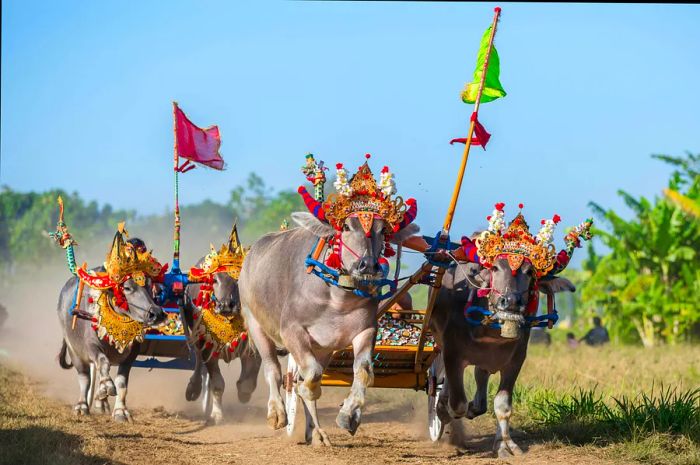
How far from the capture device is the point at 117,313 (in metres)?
11.3

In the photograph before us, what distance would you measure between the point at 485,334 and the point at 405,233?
141cm

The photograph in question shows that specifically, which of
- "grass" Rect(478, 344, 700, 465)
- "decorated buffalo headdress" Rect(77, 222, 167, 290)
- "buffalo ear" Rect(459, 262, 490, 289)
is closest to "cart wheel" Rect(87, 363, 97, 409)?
"decorated buffalo headdress" Rect(77, 222, 167, 290)

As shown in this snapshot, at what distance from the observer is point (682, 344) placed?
23109 millimetres

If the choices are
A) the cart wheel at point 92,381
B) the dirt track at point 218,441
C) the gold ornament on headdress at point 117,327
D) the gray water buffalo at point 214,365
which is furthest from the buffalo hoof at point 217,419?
the cart wheel at point 92,381

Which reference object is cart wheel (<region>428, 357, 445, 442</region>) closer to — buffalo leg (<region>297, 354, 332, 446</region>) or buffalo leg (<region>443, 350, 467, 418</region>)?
buffalo leg (<region>443, 350, 467, 418</region>)

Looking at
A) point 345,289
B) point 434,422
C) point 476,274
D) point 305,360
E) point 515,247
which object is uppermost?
point 515,247

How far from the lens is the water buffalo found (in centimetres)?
849

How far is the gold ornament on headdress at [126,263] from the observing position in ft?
37.0

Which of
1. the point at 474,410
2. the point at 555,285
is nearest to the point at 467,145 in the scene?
the point at 555,285

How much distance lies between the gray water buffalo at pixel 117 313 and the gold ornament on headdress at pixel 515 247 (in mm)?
4274

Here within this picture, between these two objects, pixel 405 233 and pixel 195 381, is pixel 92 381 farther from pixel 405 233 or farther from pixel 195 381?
pixel 405 233

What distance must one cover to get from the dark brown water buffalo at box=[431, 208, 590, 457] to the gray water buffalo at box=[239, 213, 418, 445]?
916mm

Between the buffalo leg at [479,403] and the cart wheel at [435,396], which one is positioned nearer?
the buffalo leg at [479,403]

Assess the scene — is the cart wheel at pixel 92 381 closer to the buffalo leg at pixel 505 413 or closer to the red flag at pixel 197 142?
the red flag at pixel 197 142
